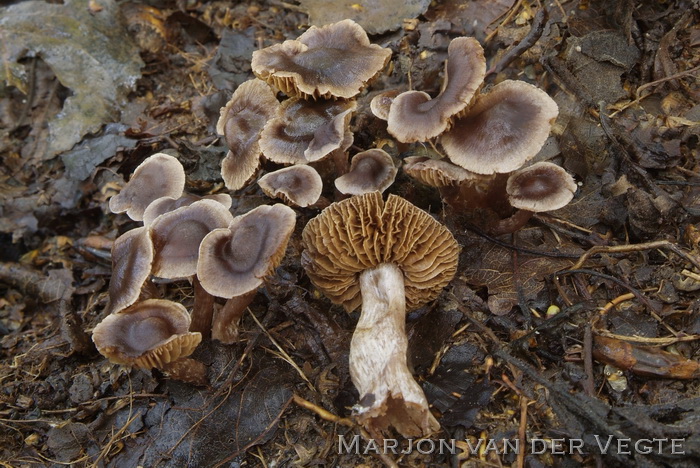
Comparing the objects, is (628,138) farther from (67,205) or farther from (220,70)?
(67,205)

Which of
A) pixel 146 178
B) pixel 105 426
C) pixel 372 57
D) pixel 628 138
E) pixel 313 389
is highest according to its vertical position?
pixel 372 57

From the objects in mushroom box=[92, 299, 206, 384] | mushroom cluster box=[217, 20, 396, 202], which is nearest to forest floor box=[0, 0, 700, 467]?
mushroom box=[92, 299, 206, 384]

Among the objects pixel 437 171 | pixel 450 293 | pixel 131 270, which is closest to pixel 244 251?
pixel 131 270

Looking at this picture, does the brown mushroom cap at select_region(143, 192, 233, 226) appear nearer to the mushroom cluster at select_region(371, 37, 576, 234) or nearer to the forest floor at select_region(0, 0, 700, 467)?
the forest floor at select_region(0, 0, 700, 467)

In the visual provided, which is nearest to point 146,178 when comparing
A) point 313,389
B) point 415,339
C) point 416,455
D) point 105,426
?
point 105,426

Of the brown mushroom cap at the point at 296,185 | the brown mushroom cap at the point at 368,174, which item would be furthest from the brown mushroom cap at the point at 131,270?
the brown mushroom cap at the point at 368,174

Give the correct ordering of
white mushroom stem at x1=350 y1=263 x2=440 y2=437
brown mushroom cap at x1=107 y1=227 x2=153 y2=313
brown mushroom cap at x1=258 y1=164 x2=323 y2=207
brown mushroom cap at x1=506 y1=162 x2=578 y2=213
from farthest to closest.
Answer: brown mushroom cap at x1=258 y1=164 x2=323 y2=207 < brown mushroom cap at x1=506 y1=162 x2=578 y2=213 < brown mushroom cap at x1=107 y1=227 x2=153 y2=313 < white mushroom stem at x1=350 y1=263 x2=440 y2=437

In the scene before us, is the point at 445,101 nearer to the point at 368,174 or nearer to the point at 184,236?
the point at 368,174
